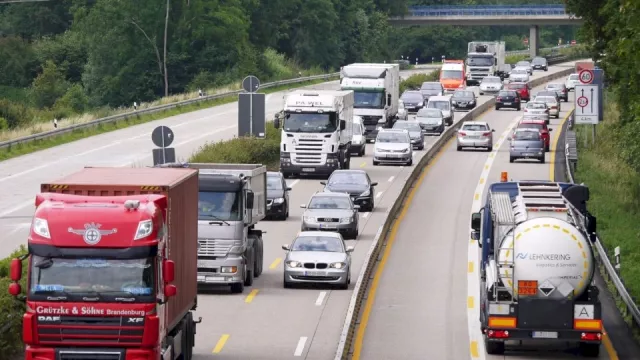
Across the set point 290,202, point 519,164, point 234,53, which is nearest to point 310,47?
point 234,53

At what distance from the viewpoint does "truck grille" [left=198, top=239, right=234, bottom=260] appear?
31.5 meters

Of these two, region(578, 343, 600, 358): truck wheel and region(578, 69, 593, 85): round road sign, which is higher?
region(578, 69, 593, 85): round road sign

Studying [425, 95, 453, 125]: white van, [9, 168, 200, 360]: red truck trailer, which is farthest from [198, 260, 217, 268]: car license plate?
[425, 95, 453, 125]: white van

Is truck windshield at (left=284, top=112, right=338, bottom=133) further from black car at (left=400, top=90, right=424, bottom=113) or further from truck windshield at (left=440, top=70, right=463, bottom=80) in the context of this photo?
truck windshield at (left=440, top=70, right=463, bottom=80)

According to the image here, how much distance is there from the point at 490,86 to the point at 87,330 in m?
84.4

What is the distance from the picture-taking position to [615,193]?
51125mm

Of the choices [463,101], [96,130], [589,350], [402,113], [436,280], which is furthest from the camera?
[463,101]

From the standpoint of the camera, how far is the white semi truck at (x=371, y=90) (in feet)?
218

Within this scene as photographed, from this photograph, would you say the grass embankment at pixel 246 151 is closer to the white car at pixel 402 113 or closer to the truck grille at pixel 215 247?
the white car at pixel 402 113

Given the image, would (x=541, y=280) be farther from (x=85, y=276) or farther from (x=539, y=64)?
(x=539, y=64)

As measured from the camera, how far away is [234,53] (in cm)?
12388

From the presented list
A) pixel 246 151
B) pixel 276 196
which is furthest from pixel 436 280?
pixel 246 151

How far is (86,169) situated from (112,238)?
3716mm

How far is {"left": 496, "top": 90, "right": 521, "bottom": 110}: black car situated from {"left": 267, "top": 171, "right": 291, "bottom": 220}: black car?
47482mm
